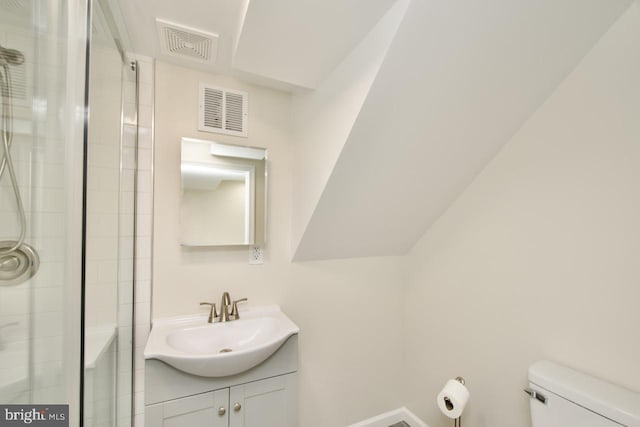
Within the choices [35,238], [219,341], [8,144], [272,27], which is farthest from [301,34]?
[219,341]

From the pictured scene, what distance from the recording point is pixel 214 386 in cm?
114

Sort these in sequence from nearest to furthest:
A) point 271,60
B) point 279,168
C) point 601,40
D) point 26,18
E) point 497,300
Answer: point 26,18 → point 601,40 → point 271,60 → point 497,300 → point 279,168

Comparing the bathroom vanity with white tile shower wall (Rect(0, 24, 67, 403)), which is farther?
the bathroom vanity

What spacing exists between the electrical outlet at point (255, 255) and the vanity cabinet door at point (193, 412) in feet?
2.09

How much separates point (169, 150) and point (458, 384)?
189cm

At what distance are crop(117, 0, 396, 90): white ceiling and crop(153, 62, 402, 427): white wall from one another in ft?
0.99

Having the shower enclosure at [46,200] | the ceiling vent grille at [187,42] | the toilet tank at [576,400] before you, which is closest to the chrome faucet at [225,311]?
the shower enclosure at [46,200]

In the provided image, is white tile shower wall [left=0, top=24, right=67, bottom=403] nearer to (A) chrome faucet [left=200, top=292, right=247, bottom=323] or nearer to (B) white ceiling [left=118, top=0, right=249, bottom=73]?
(B) white ceiling [left=118, top=0, right=249, bottom=73]

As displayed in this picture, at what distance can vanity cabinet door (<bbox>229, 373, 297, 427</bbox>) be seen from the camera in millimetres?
1176

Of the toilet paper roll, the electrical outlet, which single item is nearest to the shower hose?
the electrical outlet

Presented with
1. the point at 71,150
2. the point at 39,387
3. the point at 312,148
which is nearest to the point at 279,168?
the point at 312,148

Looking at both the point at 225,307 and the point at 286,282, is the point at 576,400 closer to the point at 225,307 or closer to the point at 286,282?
the point at 286,282

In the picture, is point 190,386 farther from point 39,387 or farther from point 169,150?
point 169,150

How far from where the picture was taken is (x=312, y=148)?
1.44 metres
